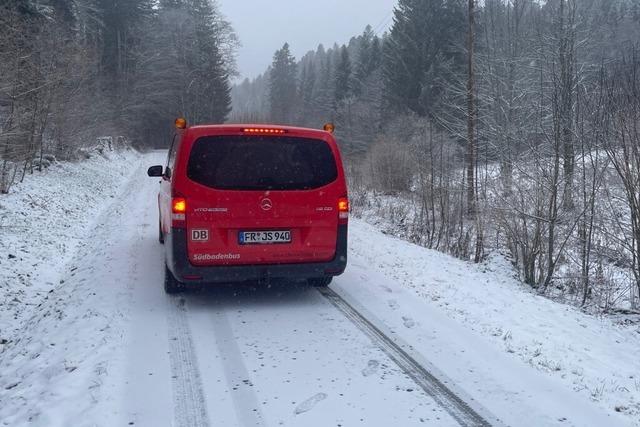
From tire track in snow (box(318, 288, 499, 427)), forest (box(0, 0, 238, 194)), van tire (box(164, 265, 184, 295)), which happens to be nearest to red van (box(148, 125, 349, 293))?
van tire (box(164, 265, 184, 295))

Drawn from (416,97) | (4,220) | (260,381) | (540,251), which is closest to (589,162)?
(540,251)

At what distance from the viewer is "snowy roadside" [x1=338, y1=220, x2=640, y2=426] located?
15.3 feet

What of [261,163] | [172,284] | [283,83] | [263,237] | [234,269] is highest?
[283,83]

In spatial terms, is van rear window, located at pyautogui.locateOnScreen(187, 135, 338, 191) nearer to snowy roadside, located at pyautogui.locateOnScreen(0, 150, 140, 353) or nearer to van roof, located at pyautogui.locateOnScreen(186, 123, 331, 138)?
van roof, located at pyautogui.locateOnScreen(186, 123, 331, 138)

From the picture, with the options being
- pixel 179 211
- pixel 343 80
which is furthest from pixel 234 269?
pixel 343 80

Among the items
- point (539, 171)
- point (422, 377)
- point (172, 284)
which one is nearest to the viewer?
point (422, 377)

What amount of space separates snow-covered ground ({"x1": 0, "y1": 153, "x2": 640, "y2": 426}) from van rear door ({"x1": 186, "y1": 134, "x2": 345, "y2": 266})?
752 millimetres

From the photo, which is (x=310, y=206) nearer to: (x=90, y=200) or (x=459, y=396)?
(x=459, y=396)

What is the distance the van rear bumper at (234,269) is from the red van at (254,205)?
1 cm

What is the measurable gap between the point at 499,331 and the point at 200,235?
3.49 metres

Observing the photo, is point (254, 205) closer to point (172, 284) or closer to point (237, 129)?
point (237, 129)

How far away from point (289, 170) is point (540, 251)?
659cm

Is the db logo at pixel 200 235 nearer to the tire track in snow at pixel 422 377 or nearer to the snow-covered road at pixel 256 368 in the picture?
the snow-covered road at pixel 256 368

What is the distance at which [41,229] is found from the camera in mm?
12062
